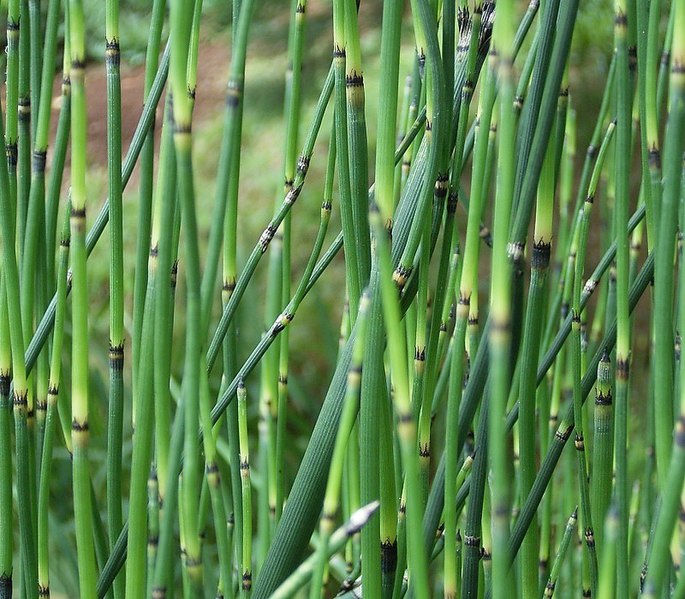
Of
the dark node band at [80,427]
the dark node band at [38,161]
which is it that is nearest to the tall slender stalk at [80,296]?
the dark node band at [80,427]

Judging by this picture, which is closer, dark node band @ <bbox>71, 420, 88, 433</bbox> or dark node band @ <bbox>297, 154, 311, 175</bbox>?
dark node band @ <bbox>71, 420, 88, 433</bbox>

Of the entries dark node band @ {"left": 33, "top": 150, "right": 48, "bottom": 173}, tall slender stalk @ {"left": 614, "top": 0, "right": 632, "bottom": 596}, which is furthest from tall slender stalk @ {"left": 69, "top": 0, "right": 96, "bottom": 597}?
tall slender stalk @ {"left": 614, "top": 0, "right": 632, "bottom": 596}

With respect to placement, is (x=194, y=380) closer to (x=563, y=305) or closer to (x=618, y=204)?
(x=618, y=204)

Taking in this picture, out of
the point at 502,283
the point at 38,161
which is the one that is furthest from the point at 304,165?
the point at 502,283

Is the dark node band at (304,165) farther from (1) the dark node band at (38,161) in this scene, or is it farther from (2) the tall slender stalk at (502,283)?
(2) the tall slender stalk at (502,283)

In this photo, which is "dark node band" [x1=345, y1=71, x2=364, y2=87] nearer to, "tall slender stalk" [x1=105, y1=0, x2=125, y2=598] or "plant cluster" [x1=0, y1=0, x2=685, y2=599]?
"plant cluster" [x1=0, y1=0, x2=685, y2=599]

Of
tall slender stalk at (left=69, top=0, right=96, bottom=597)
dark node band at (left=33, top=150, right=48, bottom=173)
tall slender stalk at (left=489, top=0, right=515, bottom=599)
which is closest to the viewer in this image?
tall slender stalk at (left=489, top=0, right=515, bottom=599)

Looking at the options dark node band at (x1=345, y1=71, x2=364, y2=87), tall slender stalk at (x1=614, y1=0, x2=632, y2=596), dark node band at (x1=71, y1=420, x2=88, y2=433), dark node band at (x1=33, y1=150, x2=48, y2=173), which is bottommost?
dark node band at (x1=71, y1=420, x2=88, y2=433)

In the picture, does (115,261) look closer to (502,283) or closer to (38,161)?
(38,161)

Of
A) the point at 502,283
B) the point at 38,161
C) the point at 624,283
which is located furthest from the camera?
the point at 38,161

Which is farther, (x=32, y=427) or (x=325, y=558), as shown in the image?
(x=32, y=427)

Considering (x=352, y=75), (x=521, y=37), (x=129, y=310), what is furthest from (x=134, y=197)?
(x=352, y=75)
